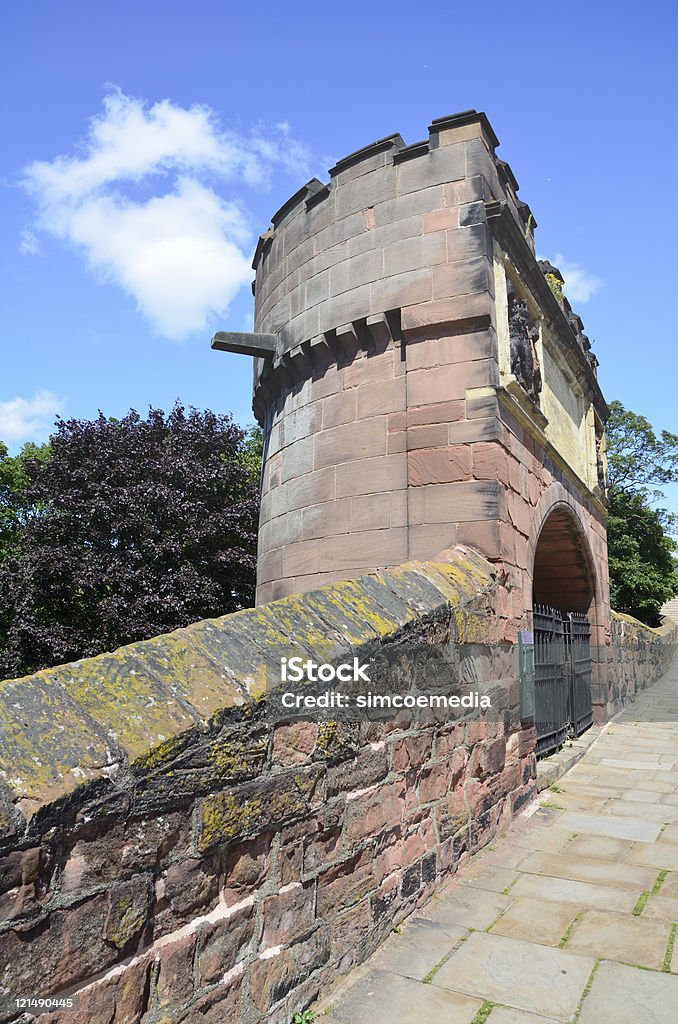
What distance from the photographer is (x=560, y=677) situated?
7551mm

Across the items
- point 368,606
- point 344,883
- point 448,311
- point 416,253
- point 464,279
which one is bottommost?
point 344,883

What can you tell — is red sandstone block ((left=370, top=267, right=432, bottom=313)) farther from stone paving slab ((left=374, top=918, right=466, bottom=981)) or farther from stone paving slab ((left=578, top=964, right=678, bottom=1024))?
stone paving slab ((left=578, top=964, right=678, bottom=1024))

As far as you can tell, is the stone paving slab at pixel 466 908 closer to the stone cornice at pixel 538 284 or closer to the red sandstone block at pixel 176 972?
the red sandstone block at pixel 176 972

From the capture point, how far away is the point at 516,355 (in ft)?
19.5

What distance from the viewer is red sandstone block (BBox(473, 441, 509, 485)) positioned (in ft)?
16.9

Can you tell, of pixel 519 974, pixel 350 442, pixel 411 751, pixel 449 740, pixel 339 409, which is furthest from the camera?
pixel 339 409

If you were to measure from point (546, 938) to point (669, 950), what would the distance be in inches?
20.4

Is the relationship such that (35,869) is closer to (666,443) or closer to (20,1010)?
(20,1010)

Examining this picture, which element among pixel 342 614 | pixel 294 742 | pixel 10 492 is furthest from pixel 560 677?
pixel 10 492

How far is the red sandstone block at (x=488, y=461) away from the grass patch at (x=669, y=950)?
2.96 metres

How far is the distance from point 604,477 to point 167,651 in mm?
9441

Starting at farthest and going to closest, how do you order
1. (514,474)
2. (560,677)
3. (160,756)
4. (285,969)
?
(560,677), (514,474), (285,969), (160,756)

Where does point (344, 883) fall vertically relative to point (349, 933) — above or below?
above

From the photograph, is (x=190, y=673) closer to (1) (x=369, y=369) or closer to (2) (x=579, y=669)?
(1) (x=369, y=369)
